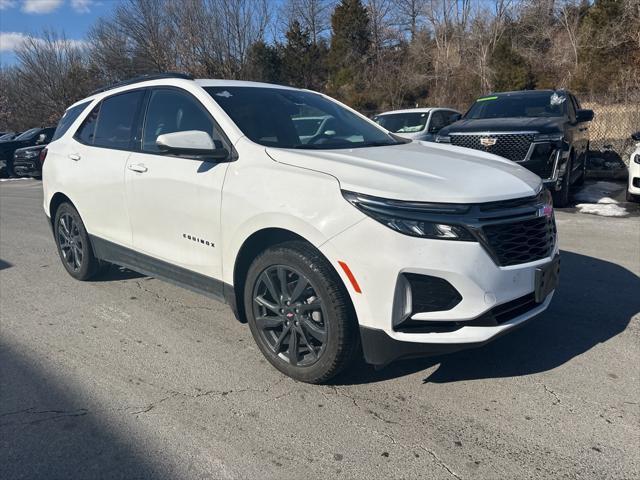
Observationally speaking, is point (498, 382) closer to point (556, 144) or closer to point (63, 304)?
point (63, 304)

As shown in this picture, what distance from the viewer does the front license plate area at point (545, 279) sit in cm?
287

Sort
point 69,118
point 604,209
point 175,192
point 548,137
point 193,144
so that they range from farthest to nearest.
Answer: point 604,209, point 548,137, point 69,118, point 175,192, point 193,144

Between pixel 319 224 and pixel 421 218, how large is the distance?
54 centimetres

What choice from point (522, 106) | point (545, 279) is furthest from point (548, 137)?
point (545, 279)

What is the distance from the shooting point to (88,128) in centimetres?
480

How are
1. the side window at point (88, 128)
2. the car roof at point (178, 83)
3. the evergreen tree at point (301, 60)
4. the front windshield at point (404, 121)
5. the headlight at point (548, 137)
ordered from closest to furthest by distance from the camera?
the car roof at point (178, 83)
the side window at point (88, 128)
the headlight at point (548, 137)
the front windshield at point (404, 121)
the evergreen tree at point (301, 60)

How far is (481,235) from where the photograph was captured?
260 cm

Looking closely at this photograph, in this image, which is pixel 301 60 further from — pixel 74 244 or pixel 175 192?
pixel 175 192

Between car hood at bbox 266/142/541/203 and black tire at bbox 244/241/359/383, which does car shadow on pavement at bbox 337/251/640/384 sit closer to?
black tire at bbox 244/241/359/383

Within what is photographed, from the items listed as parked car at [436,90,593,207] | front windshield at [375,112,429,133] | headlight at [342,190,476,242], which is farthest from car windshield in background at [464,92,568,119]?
headlight at [342,190,476,242]

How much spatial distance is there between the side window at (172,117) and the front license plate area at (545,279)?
2157 millimetres

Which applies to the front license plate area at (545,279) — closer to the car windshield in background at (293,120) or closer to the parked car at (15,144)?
the car windshield in background at (293,120)

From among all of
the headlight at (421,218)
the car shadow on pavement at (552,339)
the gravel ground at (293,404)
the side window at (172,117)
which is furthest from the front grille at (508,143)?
the headlight at (421,218)

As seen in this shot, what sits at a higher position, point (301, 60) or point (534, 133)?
point (301, 60)
